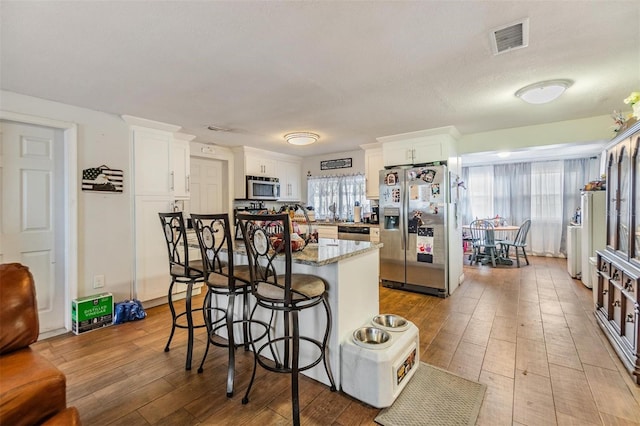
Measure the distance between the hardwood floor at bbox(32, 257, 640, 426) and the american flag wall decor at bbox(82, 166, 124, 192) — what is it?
144cm

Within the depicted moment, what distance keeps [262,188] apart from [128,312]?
265 cm

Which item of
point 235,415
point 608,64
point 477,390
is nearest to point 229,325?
point 235,415

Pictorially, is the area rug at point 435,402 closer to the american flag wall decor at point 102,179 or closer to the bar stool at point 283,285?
the bar stool at point 283,285

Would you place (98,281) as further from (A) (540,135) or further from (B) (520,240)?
(B) (520,240)

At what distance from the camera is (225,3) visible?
57.4 inches

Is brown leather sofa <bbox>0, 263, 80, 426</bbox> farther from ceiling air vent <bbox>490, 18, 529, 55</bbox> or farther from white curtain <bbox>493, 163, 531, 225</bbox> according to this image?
white curtain <bbox>493, 163, 531, 225</bbox>

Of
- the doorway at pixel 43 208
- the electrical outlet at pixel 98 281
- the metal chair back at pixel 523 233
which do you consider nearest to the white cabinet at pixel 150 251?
the electrical outlet at pixel 98 281

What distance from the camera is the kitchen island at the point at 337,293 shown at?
1920 millimetres

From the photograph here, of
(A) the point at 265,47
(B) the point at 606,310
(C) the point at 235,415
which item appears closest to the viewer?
(C) the point at 235,415

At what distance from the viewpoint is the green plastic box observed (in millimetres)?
2779

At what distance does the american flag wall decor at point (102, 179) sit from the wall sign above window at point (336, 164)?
3.46 m

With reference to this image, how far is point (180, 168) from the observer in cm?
391

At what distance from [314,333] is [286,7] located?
1.98 m

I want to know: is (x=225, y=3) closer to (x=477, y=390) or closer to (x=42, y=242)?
(x=477, y=390)
